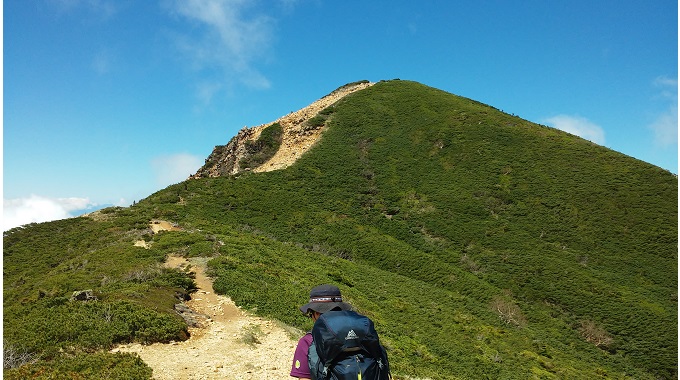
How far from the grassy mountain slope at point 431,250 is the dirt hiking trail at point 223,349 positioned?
2.38 feet

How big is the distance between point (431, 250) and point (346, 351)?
3687 cm

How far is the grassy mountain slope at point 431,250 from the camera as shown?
18266 millimetres

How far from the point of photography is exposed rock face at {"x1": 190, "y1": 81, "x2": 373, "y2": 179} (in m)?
59.1

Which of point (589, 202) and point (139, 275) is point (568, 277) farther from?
point (139, 275)

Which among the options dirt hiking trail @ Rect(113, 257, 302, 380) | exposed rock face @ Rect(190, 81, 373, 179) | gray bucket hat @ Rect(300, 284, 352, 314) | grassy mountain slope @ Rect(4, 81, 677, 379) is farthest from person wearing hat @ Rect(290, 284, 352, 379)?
exposed rock face @ Rect(190, 81, 373, 179)

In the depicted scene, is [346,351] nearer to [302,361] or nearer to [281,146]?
[302,361]

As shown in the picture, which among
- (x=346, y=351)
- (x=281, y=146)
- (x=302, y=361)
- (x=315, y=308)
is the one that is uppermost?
(x=281, y=146)

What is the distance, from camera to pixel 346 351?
446cm

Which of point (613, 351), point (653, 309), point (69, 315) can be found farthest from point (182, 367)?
point (653, 309)

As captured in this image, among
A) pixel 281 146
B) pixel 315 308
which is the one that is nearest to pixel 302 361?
pixel 315 308

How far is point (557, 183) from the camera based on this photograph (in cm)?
4788

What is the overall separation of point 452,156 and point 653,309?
29878 mm

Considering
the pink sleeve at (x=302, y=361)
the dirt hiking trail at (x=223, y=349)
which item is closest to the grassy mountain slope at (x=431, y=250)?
the dirt hiking trail at (x=223, y=349)

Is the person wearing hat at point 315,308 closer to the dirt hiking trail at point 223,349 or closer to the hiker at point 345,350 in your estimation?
the hiker at point 345,350
